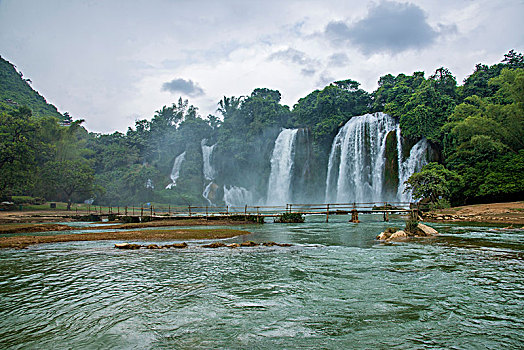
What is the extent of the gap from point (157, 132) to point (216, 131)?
13.4m

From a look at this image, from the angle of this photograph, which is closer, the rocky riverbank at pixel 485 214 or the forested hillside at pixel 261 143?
the rocky riverbank at pixel 485 214

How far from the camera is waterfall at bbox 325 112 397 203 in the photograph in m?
34.3

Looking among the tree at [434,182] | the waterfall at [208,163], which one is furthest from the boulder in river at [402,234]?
the waterfall at [208,163]

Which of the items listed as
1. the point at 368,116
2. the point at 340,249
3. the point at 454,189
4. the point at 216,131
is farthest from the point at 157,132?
the point at 340,249

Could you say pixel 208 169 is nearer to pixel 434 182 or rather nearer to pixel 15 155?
pixel 15 155

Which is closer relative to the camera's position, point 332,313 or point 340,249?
point 332,313

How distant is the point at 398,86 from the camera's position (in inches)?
1603

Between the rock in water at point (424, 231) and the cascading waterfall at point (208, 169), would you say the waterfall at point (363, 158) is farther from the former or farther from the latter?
the cascading waterfall at point (208, 169)

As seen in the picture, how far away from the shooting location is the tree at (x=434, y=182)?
976 inches

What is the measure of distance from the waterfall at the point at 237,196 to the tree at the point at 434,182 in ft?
108

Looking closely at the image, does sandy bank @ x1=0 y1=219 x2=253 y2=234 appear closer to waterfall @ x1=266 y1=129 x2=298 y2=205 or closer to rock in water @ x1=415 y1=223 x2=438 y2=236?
rock in water @ x1=415 y1=223 x2=438 y2=236

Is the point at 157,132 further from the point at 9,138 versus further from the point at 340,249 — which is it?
the point at 340,249

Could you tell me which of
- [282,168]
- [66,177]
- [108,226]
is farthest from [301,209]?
[66,177]

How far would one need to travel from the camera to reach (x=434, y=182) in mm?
25219
